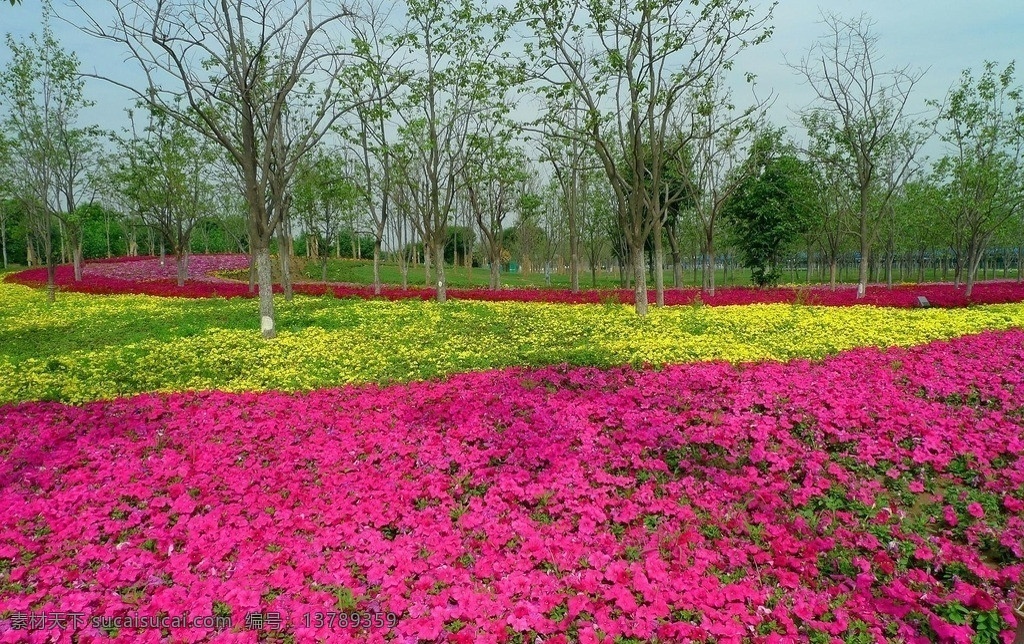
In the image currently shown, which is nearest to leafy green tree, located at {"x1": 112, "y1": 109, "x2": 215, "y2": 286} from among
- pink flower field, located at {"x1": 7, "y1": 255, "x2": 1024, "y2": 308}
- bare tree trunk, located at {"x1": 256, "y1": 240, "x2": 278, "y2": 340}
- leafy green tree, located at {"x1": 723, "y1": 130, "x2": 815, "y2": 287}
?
pink flower field, located at {"x1": 7, "y1": 255, "x2": 1024, "y2": 308}

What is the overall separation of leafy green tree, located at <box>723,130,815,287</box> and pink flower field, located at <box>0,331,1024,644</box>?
98.4 feet

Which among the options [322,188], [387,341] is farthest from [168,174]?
[387,341]

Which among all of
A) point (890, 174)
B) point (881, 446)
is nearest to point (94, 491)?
point (881, 446)

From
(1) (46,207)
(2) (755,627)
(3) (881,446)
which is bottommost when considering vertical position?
(2) (755,627)

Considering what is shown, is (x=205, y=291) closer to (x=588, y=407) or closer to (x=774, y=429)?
(x=588, y=407)

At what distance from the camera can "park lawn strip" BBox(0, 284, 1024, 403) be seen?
10062 millimetres

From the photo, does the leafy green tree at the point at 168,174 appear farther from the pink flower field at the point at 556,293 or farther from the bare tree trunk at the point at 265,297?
the bare tree trunk at the point at 265,297

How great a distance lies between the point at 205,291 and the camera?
86.4 ft

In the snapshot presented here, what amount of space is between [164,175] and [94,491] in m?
26.3

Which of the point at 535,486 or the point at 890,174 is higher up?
the point at 890,174

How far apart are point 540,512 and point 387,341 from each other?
852cm

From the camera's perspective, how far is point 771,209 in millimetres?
35969

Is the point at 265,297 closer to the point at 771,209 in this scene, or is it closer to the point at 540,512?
the point at 540,512

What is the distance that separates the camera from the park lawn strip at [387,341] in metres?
10.1
